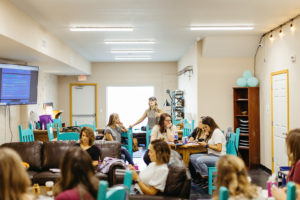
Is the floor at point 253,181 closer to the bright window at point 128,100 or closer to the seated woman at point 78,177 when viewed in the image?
the seated woman at point 78,177

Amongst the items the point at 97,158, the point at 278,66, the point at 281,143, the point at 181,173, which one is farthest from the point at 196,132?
the point at 181,173

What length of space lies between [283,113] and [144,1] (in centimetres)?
349

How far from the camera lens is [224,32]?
7.44m

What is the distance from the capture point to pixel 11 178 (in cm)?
193

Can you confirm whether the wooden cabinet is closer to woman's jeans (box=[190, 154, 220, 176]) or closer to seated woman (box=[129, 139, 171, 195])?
woman's jeans (box=[190, 154, 220, 176])

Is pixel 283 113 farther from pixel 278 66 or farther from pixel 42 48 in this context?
pixel 42 48

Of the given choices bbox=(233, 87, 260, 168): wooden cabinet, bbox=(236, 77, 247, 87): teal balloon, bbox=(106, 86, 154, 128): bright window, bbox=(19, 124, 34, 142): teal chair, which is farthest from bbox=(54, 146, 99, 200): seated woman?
bbox=(106, 86, 154, 128): bright window

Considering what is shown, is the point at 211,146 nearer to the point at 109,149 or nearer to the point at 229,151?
the point at 229,151

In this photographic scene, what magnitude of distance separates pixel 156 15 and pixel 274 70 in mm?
2819

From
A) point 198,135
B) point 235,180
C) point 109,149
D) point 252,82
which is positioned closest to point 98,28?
point 109,149

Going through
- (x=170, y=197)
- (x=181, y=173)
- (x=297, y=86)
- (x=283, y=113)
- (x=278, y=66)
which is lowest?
(x=170, y=197)

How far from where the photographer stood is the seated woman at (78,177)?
2258 mm

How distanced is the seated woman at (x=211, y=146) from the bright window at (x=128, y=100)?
795 cm

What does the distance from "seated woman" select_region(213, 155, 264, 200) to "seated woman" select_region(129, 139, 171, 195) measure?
112 cm
